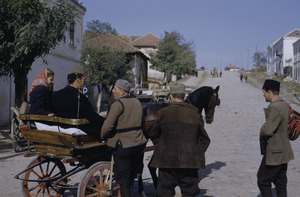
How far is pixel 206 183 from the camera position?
6.90 m

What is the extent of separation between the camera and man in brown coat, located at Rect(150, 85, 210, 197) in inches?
166

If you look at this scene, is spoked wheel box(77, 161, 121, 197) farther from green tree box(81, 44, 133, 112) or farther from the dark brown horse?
green tree box(81, 44, 133, 112)

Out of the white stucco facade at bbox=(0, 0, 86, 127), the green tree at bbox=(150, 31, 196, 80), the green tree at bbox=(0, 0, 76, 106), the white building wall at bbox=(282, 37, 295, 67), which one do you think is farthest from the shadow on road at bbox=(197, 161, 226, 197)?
the white building wall at bbox=(282, 37, 295, 67)

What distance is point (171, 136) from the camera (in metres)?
4.27

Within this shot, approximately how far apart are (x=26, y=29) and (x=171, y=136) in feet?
26.7

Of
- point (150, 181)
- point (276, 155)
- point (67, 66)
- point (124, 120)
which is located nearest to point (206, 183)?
point (150, 181)

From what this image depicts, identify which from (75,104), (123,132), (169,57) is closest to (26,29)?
(75,104)

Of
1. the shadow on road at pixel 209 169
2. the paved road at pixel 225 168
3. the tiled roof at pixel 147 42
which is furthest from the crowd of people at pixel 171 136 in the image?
the tiled roof at pixel 147 42

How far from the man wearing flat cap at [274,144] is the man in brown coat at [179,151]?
0.95 metres

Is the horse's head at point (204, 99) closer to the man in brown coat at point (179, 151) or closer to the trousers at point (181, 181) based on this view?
the man in brown coat at point (179, 151)

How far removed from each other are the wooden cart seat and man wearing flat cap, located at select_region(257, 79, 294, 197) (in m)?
2.26

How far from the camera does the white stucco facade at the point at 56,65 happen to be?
17.0 m

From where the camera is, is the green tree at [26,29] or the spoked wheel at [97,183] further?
the green tree at [26,29]

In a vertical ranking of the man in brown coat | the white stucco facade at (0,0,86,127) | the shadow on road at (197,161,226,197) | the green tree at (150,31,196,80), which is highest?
the green tree at (150,31,196,80)
